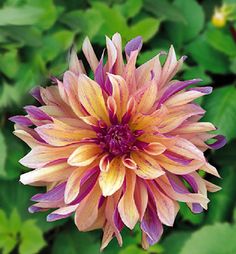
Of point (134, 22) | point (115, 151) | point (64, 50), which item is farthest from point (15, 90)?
point (115, 151)

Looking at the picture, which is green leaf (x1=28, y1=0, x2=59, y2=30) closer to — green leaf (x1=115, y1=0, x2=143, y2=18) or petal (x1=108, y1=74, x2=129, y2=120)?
green leaf (x1=115, y1=0, x2=143, y2=18)

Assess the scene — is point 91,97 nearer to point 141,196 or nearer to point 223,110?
point 141,196

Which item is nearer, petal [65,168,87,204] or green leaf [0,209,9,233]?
petal [65,168,87,204]

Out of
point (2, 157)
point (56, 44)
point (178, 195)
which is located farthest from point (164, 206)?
point (56, 44)

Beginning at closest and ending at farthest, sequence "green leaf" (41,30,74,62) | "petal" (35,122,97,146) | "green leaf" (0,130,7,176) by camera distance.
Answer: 1. "petal" (35,122,97,146)
2. "green leaf" (0,130,7,176)
3. "green leaf" (41,30,74,62)

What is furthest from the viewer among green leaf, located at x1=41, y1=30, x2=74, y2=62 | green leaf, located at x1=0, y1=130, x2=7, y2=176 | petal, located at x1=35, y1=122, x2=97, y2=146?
green leaf, located at x1=41, y1=30, x2=74, y2=62

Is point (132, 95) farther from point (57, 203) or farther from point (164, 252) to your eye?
point (164, 252)

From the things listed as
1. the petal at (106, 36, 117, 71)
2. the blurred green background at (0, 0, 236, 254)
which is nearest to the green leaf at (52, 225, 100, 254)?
the blurred green background at (0, 0, 236, 254)
